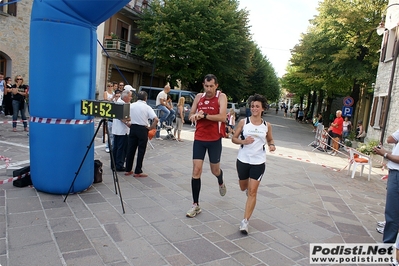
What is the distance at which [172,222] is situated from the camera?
13.5 feet

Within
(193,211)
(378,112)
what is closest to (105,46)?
(378,112)

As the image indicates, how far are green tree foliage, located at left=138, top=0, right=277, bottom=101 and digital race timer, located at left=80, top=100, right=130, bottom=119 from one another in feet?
61.3

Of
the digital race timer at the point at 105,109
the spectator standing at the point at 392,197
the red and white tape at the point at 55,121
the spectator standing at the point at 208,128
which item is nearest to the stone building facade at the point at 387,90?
the spectator standing at the point at 392,197

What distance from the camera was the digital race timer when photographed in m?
4.14

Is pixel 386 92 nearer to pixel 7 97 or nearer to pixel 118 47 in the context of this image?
pixel 7 97

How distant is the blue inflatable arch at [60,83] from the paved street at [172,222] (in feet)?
0.82

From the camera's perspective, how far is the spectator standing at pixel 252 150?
3.94 metres

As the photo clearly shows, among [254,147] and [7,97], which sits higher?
[254,147]

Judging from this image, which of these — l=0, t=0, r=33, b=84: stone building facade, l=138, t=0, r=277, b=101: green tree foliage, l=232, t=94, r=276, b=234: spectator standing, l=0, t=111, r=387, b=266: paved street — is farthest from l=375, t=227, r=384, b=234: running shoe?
l=138, t=0, r=277, b=101: green tree foliage

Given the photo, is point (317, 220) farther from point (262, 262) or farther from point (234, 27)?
point (234, 27)

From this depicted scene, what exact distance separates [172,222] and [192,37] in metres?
21.0

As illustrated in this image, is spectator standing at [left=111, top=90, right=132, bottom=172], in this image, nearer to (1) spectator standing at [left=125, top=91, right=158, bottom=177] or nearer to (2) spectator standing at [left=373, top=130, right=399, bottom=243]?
(1) spectator standing at [left=125, top=91, right=158, bottom=177]

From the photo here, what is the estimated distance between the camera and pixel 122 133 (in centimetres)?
650

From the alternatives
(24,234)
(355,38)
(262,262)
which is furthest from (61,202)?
(355,38)
